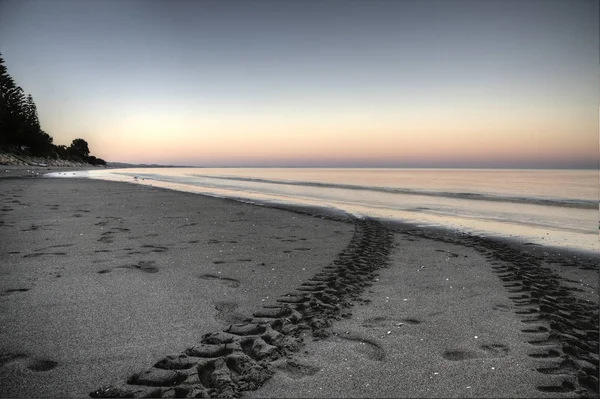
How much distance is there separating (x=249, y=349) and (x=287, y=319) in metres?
0.77

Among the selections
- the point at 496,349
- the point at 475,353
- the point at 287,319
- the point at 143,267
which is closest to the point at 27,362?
the point at 287,319

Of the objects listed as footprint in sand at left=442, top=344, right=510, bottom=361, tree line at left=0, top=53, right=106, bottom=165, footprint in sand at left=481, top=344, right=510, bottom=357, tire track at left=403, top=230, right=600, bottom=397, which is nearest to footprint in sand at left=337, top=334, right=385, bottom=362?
footprint in sand at left=442, top=344, right=510, bottom=361

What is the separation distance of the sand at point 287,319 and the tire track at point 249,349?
0.6 inches

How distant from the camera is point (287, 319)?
4141 mm

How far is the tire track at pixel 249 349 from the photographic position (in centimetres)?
279

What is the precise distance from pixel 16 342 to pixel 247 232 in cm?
651

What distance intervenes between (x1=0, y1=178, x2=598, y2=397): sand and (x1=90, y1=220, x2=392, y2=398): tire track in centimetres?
1

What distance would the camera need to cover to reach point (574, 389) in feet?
9.43

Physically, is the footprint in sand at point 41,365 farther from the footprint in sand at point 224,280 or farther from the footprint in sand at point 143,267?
the footprint in sand at point 143,267

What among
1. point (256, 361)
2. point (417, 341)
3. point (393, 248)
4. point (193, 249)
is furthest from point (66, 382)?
point (393, 248)

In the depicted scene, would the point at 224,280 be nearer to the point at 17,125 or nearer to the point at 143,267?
the point at 143,267

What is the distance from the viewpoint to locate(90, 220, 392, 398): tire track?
2789 mm

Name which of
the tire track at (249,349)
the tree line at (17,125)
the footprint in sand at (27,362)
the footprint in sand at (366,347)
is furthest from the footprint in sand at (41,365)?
the tree line at (17,125)

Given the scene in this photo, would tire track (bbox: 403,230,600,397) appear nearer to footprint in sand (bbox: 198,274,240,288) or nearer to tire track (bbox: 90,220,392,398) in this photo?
tire track (bbox: 90,220,392,398)
